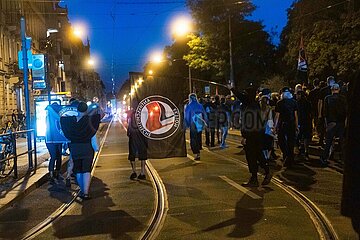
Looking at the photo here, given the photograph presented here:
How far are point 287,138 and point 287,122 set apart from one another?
418mm

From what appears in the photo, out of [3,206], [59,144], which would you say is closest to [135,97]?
[59,144]

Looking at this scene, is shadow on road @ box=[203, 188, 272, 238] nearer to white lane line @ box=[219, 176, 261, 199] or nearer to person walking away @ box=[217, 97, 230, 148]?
white lane line @ box=[219, 176, 261, 199]

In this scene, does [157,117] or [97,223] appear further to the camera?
[157,117]

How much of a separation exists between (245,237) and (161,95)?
456 cm

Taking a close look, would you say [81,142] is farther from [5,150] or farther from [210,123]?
[210,123]

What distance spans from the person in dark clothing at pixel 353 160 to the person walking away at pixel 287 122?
28.3 ft

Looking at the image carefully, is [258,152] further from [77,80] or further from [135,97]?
[77,80]

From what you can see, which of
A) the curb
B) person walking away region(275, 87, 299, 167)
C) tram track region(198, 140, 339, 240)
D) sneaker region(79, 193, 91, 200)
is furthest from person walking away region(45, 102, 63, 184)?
person walking away region(275, 87, 299, 167)

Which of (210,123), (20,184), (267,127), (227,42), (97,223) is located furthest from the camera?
(227,42)

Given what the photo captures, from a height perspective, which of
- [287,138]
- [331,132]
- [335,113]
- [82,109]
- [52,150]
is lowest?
[52,150]

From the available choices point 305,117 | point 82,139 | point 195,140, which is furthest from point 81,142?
point 305,117

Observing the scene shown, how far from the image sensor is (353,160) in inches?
98.6

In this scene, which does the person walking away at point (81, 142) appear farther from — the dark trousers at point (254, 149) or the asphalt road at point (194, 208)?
the dark trousers at point (254, 149)

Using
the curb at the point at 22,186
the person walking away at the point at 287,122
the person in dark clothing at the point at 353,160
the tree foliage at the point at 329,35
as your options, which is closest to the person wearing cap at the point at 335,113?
the person walking away at the point at 287,122
